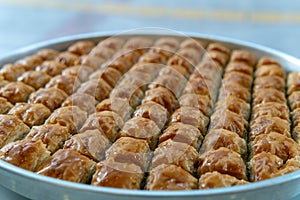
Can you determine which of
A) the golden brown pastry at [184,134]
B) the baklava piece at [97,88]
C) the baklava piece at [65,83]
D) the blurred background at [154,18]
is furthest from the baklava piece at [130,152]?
the blurred background at [154,18]

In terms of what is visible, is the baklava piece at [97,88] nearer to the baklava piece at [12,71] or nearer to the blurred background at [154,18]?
the baklava piece at [12,71]

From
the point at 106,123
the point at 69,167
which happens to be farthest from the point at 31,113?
the point at 69,167

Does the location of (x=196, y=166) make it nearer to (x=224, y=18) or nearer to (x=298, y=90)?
(x=298, y=90)

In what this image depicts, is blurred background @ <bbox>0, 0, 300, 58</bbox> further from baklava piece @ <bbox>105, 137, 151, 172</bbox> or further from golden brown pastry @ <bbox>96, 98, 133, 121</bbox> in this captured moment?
baklava piece @ <bbox>105, 137, 151, 172</bbox>

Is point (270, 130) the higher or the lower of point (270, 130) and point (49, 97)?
the lower

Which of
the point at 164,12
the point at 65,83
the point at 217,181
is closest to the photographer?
the point at 217,181

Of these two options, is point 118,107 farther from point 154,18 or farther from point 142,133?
point 154,18

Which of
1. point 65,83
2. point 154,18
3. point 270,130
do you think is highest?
point 65,83
